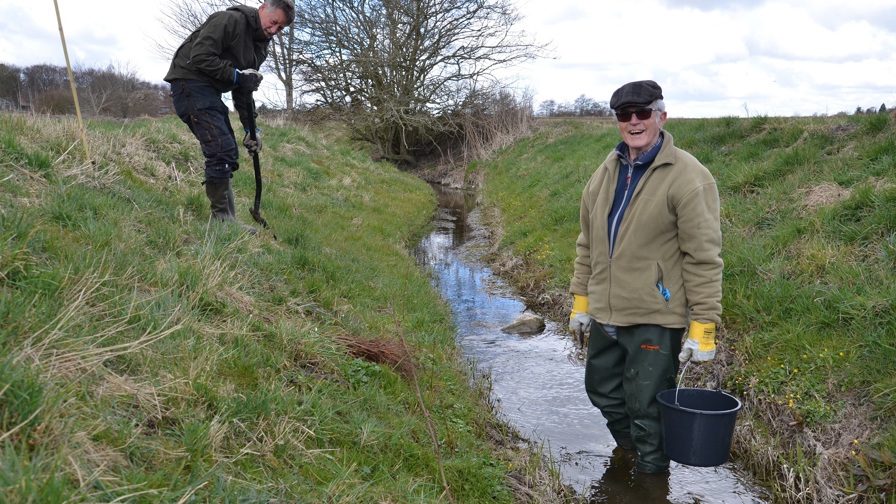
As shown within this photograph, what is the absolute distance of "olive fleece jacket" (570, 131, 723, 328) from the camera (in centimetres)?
344

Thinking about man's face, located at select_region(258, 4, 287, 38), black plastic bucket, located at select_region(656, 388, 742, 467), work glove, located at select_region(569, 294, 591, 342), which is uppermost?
man's face, located at select_region(258, 4, 287, 38)

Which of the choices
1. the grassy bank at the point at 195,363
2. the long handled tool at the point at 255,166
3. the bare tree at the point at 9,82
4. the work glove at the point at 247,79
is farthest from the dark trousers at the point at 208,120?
the bare tree at the point at 9,82

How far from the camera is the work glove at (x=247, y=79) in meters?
5.43

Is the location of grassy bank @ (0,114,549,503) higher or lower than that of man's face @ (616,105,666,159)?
lower

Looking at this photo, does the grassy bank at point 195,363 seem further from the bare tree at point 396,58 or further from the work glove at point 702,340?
the bare tree at point 396,58

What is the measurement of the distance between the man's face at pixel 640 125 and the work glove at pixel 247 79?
3.43 m

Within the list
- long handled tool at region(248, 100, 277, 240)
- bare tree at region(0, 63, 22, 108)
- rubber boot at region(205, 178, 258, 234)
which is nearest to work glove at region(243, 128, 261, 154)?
long handled tool at region(248, 100, 277, 240)

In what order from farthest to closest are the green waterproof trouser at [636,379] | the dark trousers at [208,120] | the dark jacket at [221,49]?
the dark trousers at [208,120]
the dark jacket at [221,49]
the green waterproof trouser at [636,379]

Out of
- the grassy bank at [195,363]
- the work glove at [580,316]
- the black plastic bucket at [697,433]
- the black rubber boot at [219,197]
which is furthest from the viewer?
the black rubber boot at [219,197]

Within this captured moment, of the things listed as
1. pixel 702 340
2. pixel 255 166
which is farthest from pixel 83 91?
pixel 702 340

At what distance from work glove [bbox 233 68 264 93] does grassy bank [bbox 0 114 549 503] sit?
1.26 m

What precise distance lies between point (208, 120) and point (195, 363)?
3182 mm

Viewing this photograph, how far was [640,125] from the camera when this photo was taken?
11.7ft

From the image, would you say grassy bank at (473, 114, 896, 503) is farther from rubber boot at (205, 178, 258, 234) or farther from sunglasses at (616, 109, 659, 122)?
rubber boot at (205, 178, 258, 234)
